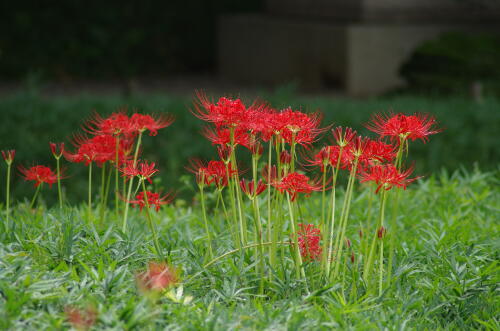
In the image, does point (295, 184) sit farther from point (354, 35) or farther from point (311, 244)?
point (354, 35)

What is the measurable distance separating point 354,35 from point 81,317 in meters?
9.12

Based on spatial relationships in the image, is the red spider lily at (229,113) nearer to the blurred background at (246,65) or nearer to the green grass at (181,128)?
the green grass at (181,128)

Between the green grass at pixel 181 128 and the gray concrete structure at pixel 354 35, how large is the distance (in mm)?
2740

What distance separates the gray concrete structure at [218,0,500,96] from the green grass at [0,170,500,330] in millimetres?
7578

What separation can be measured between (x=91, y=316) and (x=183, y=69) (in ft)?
41.3

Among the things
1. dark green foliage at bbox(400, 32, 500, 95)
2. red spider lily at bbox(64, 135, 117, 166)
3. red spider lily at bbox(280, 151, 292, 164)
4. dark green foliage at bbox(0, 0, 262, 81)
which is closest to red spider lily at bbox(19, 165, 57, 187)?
red spider lily at bbox(64, 135, 117, 166)

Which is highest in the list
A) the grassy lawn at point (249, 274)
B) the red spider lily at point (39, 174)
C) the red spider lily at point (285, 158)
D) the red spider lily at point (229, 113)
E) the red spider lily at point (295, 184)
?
the red spider lily at point (229, 113)

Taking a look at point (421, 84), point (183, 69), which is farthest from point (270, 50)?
point (421, 84)

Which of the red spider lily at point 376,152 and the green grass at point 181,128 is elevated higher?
the red spider lily at point 376,152

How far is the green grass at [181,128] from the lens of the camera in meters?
6.17

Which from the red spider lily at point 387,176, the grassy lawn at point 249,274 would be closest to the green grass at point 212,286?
the grassy lawn at point 249,274

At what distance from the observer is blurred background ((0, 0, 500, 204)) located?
688cm

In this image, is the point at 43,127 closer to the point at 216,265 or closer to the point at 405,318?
the point at 216,265

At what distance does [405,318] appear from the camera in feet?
8.37
